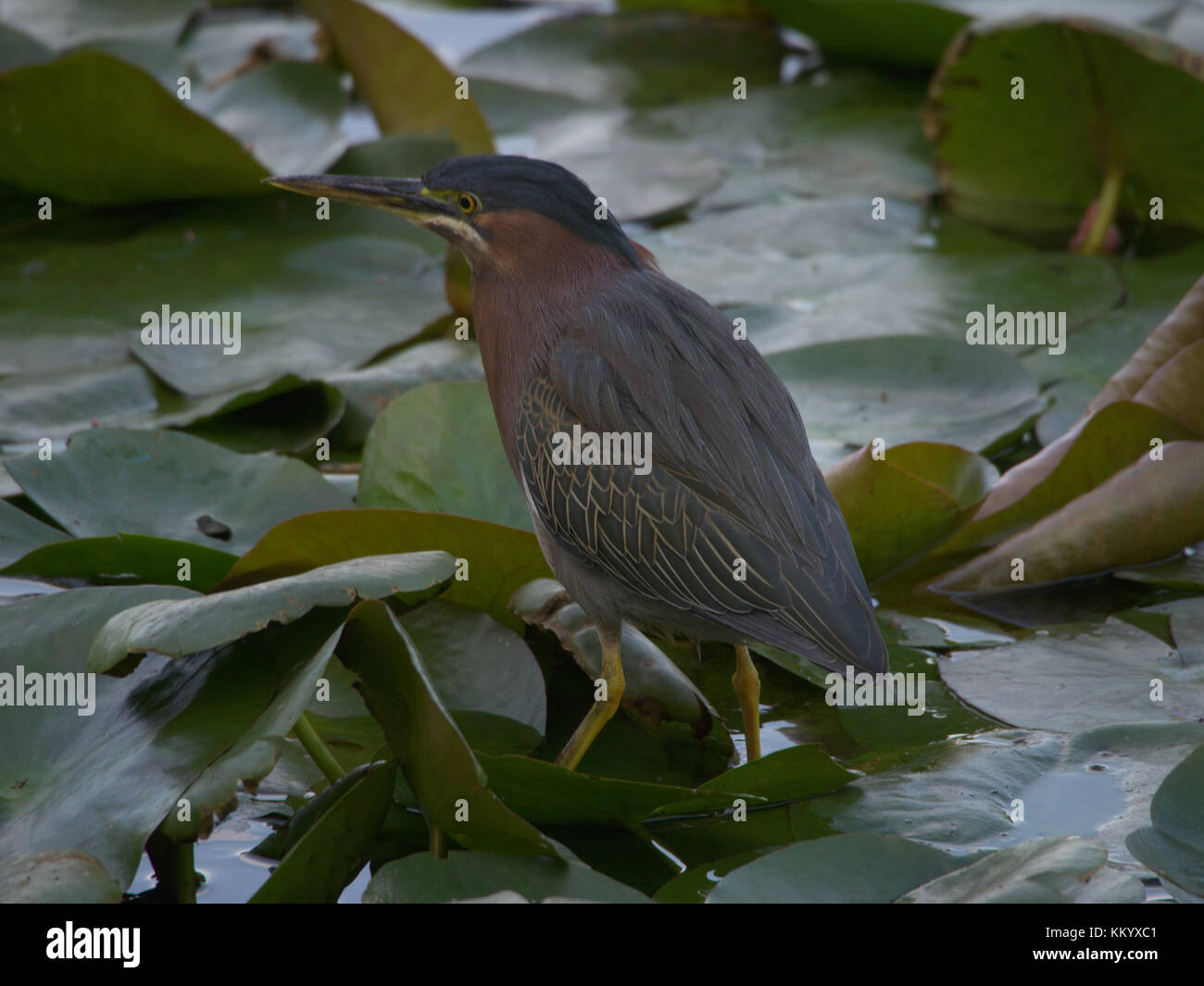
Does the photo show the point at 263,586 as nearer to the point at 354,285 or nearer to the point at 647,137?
the point at 354,285

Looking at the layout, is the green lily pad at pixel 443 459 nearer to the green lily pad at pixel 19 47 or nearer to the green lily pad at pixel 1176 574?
the green lily pad at pixel 1176 574

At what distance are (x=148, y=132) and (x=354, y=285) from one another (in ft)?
2.72

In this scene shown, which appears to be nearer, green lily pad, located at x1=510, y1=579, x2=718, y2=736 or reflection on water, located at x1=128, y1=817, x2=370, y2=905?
reflection on water, located at x1=128, y1=817, x2=370, y2=905

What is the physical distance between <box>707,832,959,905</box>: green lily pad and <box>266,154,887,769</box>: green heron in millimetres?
424

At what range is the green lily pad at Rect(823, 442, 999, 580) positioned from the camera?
3262 mm

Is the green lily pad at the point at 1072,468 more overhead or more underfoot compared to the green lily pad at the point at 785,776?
more overhead

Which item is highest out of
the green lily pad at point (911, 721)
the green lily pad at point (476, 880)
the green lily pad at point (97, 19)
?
the green lily pad at point (97, 19)

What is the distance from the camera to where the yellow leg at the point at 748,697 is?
3.05m

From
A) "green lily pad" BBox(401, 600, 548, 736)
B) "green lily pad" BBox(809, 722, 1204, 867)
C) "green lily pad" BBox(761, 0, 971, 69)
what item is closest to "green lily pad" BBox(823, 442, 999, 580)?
"green lily pad" BBox(809, 722, 1204, 867)

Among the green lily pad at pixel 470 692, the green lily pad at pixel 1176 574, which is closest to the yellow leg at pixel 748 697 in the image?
the green lily pad at pixel 470 692

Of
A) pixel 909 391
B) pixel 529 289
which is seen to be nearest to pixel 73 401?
pixel 529 289

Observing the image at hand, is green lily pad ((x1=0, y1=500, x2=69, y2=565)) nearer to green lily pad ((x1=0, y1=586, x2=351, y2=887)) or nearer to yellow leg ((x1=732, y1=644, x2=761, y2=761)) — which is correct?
green lily pad ((x1=0, y1=586, x2=351, y2=887))

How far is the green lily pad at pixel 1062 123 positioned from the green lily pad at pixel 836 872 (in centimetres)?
328

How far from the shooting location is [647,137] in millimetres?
6086
